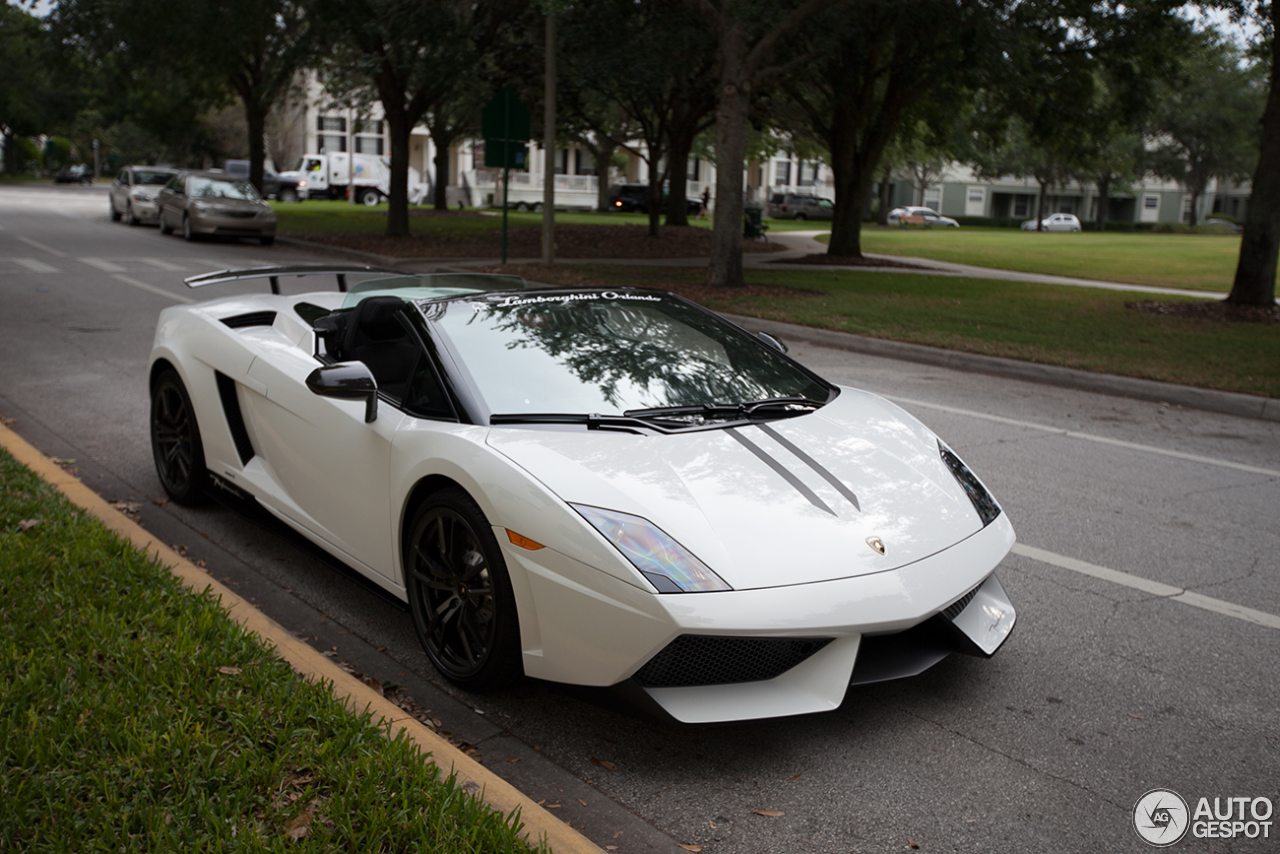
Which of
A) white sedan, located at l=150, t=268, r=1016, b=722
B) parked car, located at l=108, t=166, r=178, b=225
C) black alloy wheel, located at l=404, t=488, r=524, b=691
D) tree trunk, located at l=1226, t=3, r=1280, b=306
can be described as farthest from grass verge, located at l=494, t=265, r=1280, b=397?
parked car, located at l=108, t=166, r=178, b=225

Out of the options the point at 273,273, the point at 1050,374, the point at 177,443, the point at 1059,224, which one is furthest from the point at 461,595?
the point at 1059,224

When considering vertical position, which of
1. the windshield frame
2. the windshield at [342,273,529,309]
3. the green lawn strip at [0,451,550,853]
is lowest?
the green lawn strip at [0,451,550,853]

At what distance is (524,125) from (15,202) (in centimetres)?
2997

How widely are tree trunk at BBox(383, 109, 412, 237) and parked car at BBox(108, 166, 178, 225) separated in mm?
6220

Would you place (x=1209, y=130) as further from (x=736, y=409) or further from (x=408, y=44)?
(x=736, y=409)

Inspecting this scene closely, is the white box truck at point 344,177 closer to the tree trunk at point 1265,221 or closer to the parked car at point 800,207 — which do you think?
the parked car at point 800,207

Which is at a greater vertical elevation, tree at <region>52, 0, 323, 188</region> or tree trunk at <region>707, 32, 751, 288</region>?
tree at <region>52, 0, 323, 188</region>

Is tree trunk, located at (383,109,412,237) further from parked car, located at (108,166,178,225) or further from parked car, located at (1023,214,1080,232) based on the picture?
parked car, located at (1023,214,1080,232)

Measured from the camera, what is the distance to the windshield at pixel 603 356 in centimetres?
377

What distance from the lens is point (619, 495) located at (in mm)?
3119

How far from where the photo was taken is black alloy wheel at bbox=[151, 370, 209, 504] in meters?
5.18

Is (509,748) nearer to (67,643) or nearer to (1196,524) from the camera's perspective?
(67,643)

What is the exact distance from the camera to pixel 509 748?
10.5 feet

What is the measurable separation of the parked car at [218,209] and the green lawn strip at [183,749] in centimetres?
2237
